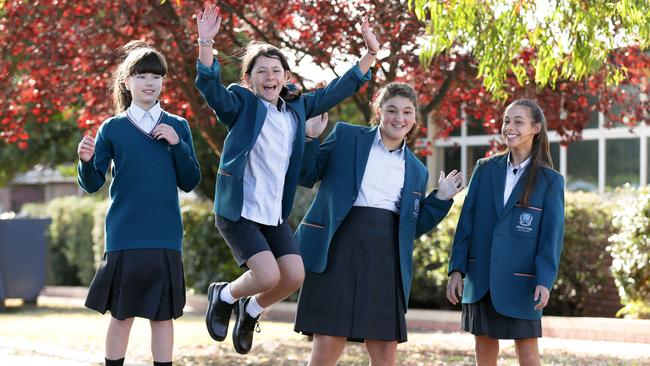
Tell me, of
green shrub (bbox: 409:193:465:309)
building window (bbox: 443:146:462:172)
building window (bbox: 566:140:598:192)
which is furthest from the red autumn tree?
building window (bbox: 443:146:462:172)

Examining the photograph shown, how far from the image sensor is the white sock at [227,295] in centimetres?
618

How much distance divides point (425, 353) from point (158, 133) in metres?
4.73

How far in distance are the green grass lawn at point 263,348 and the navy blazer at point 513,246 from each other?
2902 millimetres

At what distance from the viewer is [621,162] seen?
50.9 ft

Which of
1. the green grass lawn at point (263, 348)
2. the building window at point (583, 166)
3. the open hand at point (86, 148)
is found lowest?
the green grass lawn at point (263, 348)

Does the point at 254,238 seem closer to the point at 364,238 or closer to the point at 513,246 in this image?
the point at 364,238

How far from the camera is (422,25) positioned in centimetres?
916

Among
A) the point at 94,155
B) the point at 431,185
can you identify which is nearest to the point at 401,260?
the point at 94,155

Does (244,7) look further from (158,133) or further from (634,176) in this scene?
(634,176)

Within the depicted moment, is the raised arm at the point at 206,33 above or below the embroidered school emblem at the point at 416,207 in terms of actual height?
above

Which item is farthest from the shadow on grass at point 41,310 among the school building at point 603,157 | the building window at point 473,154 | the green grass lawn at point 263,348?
the building window at point 473,154

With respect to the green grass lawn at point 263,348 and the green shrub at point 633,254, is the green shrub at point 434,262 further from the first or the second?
the green shrub at point 633,254

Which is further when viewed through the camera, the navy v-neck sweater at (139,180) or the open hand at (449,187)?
the open hand at (449,187)

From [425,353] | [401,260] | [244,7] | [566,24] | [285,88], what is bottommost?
[425,353]
